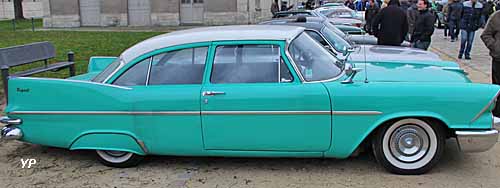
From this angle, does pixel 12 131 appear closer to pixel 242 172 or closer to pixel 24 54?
pixel 242 172

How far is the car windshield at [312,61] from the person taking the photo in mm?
4516

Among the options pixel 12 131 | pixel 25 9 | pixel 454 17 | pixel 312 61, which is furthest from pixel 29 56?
pixel 25 9

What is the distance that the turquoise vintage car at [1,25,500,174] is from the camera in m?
4.26

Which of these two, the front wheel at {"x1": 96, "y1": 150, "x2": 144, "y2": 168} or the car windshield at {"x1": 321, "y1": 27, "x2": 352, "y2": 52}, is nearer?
the front wheel at {"x1": 96, "y1": 150, "x2": 144, "y2": 168}

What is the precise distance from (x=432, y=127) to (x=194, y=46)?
2274 mm

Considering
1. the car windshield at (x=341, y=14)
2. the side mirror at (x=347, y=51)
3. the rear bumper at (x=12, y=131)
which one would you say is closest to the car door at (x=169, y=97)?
the rear bumper at (x=12, y=131)

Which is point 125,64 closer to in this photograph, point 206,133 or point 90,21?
point 206,133

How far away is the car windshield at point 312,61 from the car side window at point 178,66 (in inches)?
33.8

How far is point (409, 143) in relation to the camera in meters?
4.37

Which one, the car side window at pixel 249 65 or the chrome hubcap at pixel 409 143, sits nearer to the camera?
the chrome hubcap at pixel 409 143

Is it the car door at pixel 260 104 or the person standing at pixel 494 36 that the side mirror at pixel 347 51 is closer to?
the person standing at pixel 494 36

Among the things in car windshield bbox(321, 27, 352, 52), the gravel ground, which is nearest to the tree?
car windshield bbox(321, 27, 352, 52)

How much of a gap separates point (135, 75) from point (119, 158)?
84cm

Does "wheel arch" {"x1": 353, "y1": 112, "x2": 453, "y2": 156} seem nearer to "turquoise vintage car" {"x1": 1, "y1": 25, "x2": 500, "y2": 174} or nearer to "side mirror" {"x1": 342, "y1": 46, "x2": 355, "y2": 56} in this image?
"turquoise vintage car" {"x1": 1, "y1": 25, "x2": 500, "y2": 174}
